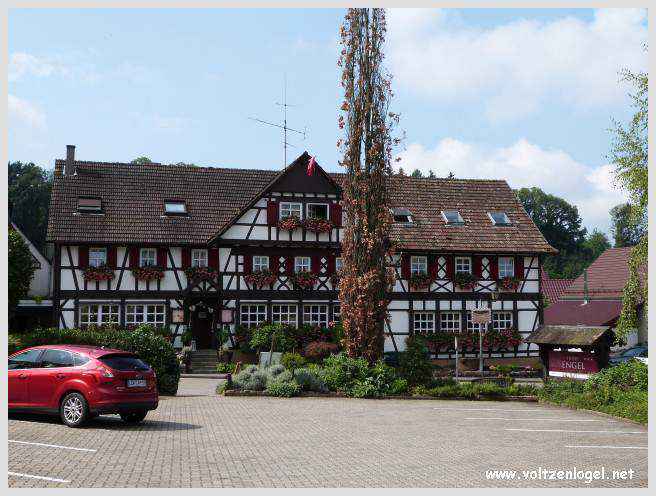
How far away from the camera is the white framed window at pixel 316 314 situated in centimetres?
3741

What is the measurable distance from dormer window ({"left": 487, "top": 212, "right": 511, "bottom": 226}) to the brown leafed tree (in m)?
16.5

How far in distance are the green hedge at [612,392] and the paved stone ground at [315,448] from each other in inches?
39.1

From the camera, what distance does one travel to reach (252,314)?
3684 cm

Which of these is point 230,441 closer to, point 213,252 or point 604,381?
point 604,381

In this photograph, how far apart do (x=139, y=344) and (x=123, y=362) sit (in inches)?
277

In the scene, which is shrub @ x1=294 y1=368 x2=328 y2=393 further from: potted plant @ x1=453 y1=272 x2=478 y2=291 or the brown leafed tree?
potted plant @ x1=453 y1=272 x2=478 y2=291

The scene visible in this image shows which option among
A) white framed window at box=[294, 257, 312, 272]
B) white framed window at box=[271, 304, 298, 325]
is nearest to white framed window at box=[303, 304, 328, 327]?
white framed window at box=[271, 304, 298, 325]

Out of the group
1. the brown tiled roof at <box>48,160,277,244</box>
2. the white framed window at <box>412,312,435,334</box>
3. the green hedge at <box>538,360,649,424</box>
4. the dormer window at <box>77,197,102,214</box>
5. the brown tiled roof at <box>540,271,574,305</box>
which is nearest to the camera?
the green hedge at <box>538,360,649,424</box>

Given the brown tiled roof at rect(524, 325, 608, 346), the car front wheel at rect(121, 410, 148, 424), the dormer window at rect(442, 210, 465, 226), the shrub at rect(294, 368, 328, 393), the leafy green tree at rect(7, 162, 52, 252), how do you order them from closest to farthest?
the car front wheel at rect(121, 410, 148, 424) < the shrub at rect(294, 368, 328, 393) < the brown tiled roof at rect(524, 325, 608, 346) < the dormer window at rect(442, 210, 465, 226) < the leafy green tree at rect(7, 162, 52, 252)

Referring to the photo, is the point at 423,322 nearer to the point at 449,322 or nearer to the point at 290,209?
the point at 449,322

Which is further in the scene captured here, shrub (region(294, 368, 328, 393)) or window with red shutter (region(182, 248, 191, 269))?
window with red shutter (region(182, 248, 191, 269))

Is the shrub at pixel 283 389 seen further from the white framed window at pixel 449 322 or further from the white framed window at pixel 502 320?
the white framed window at pixel 502 320

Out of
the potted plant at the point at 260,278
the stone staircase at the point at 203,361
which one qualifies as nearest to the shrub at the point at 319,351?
the potted plant at the point at 260,278

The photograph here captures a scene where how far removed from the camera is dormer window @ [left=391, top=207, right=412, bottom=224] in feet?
131
